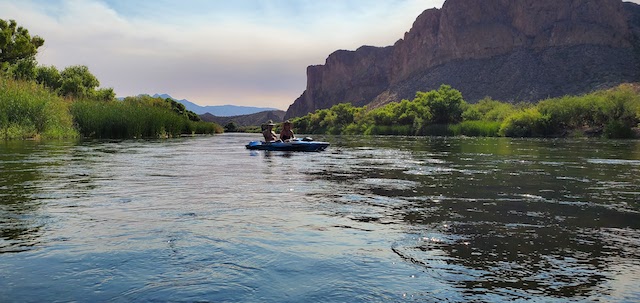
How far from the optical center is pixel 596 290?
4035 mm

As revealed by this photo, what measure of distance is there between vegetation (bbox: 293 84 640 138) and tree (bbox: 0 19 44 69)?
168ft

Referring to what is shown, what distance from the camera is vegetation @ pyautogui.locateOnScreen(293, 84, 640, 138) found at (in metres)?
49.9

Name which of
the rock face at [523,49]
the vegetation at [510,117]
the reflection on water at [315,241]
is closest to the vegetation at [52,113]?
the reflection on water at [315,241]

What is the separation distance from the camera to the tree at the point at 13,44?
49.4 m

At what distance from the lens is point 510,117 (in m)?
58.4

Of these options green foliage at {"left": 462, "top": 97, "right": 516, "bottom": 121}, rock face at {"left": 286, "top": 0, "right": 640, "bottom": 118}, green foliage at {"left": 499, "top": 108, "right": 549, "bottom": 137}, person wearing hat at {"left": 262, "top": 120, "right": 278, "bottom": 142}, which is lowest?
person wearing hat at {"left": 262, "top": 120, "right": 278, "bottom": 142}

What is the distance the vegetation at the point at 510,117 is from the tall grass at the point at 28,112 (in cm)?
4694

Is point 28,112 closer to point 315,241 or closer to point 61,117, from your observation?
point 61,117

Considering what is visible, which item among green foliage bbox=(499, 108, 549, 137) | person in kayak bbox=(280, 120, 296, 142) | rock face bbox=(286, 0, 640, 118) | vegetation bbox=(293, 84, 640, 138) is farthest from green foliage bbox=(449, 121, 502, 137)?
person in kayak bbox=(280, 120, 296, 142)

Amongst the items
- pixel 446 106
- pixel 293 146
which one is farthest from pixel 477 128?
pixel 293 146

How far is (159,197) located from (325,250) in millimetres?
4658

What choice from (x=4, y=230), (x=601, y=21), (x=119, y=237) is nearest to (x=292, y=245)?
(x=119, y=237)

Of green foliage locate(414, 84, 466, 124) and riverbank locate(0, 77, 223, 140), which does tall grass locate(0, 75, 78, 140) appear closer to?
riverbank locate(0, 77, 223, 140)

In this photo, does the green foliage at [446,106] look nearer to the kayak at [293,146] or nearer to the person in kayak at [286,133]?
the person in kayak at [286,133]
